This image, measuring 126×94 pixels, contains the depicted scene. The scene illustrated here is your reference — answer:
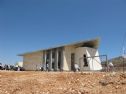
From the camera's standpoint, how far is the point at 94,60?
29969mm

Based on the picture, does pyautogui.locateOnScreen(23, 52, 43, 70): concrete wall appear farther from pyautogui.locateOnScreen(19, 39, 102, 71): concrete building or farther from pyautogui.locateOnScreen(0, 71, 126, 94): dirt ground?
pyautogui.locateOnScreen(0, 71, 126, 94): dirt ground

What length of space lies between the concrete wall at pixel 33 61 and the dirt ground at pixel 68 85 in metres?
18.2

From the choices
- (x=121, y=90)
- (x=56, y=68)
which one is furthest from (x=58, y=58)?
(x=121, y=90)

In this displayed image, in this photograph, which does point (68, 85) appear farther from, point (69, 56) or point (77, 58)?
point (69, 56)

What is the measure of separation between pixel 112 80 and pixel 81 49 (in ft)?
58.6

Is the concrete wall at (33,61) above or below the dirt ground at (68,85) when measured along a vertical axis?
above

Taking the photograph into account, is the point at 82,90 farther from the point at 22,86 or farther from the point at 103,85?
the point at 22,86

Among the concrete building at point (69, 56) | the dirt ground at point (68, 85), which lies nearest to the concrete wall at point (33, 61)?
the concrete building at point (69, 56)

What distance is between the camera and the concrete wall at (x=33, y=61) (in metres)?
32.5

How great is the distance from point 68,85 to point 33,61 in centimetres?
2164

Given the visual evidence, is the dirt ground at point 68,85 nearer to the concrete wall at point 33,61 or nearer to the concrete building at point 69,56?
the concrete building at point 69,56

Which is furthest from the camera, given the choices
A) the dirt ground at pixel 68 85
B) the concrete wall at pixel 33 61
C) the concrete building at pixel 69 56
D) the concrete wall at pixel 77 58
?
the concrete wall at pixel 33 61

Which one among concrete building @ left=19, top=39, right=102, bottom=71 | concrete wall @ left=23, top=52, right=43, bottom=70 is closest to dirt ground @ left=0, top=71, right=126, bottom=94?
concrete building @ left=19, top=39, right=102, bottom=71

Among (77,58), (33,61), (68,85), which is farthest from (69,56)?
(68,85)
